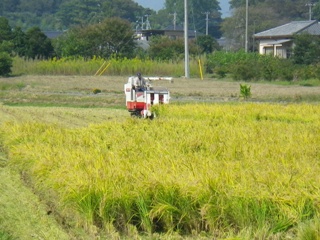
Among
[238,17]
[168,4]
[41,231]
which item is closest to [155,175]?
[41,231]

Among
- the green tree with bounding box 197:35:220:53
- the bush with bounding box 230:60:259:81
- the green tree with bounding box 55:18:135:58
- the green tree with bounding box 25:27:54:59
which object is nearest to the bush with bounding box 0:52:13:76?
the green tree with bounding box 25:27:54:59

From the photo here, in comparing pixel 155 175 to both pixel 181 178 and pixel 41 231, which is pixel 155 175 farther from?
pixel 41 231

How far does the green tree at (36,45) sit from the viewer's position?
38312mm

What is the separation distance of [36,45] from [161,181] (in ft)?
109

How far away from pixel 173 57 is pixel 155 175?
3372 centimetres

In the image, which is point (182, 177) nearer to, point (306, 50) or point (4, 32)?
point (306, 50)

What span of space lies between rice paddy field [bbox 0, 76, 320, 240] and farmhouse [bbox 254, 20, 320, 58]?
109 feet

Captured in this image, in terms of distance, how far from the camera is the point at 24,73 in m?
33.2

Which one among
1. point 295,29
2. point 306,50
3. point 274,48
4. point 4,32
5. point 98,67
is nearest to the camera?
point 98,67

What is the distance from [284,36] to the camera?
44.3 m

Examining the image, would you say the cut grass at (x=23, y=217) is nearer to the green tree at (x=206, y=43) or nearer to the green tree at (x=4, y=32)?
the green tree at (x=4, y=32)

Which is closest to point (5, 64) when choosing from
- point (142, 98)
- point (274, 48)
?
point (142, 98)

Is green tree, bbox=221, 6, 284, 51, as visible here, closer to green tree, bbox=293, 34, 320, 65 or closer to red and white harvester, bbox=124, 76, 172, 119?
green tree, bbox=293, 34, 320, 65

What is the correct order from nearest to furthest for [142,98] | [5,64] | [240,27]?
[142,98], [5,64], [240,27]
